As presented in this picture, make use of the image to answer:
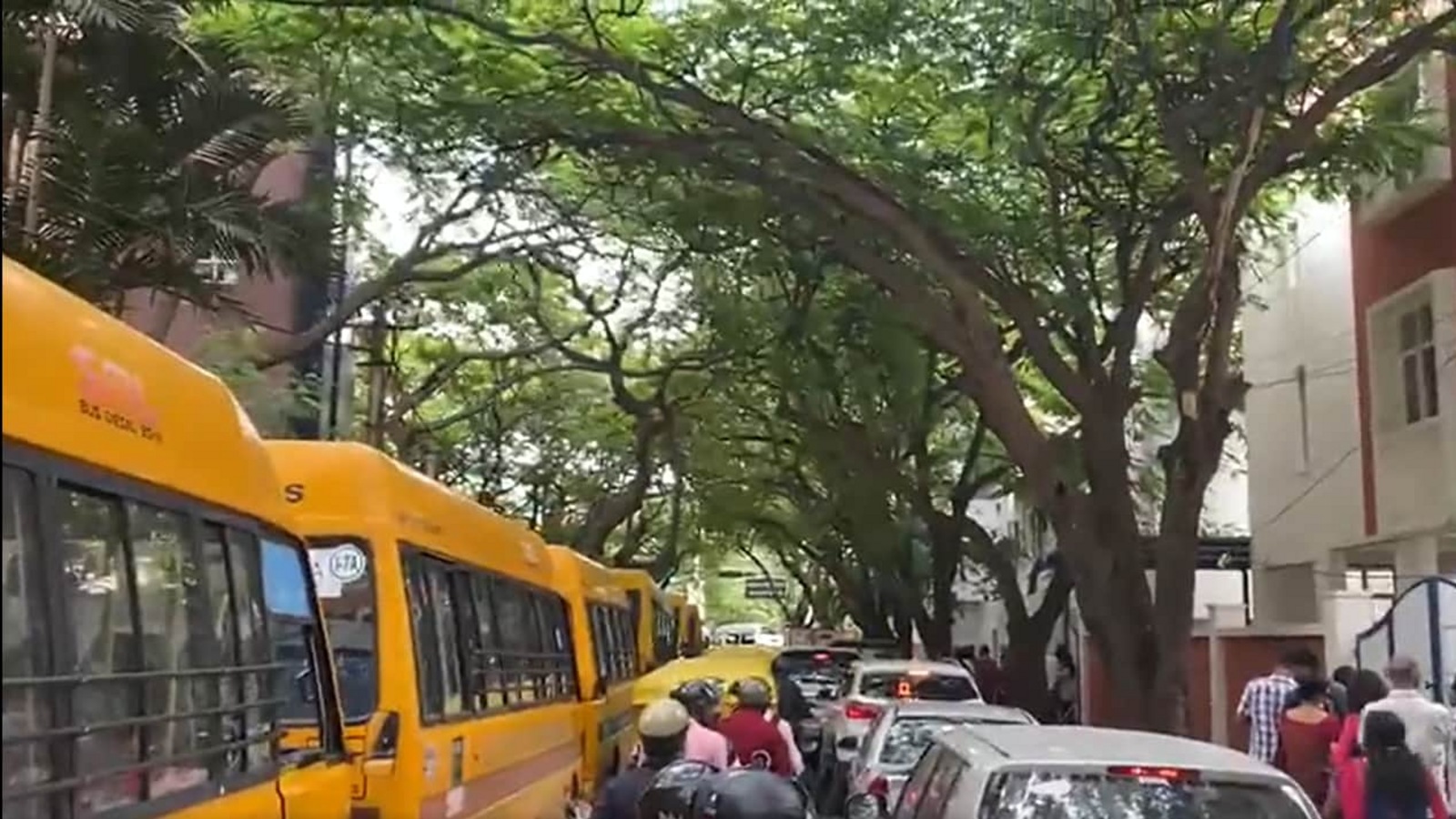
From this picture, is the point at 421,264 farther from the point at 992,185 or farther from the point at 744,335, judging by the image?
the point at 992,185

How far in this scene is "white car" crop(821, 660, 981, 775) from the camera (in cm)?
1844

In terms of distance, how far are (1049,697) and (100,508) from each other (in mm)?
24492

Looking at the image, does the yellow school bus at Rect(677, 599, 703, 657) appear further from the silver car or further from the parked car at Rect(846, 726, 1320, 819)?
the parked car at Rect(846, 726, 1320, 819)

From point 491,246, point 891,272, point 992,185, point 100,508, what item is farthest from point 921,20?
point 100,508

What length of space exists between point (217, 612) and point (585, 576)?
43.6 ft

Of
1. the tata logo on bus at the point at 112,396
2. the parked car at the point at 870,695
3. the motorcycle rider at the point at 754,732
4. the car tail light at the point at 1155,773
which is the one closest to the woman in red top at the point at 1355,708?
the motorcycle rider at the point at 754,732

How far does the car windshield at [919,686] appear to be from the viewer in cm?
1897

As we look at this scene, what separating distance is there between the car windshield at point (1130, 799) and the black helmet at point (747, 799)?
43.7 inches

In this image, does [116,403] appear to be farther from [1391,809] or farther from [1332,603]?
[1332,603]

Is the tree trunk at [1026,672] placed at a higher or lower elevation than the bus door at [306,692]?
lower

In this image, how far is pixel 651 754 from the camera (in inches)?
298

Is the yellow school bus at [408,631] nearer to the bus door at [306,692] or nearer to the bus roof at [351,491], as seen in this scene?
the bus roof at [351,491]

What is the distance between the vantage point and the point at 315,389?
97.5 feet

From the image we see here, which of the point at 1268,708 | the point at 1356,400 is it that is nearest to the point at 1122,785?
the point at 1268,708
